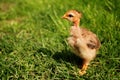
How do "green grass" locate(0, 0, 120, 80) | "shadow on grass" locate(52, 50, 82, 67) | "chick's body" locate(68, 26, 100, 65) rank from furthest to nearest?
1. "shadow on grass" locate(52, 50, 82, 67)
2. "green grass" locate(0, 0, 120, 80)
3. "chick's body" locate(68, 26, 100, 65)

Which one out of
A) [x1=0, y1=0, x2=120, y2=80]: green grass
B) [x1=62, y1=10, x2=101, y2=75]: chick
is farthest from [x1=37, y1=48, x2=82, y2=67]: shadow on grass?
[x1=62, y1=10, x2=101, y2=75]: chick

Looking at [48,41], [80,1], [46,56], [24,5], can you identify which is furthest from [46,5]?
[46,56]

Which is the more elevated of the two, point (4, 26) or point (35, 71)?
point (4, 26)

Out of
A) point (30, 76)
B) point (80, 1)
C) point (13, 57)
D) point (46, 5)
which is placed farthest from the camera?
point (46, 5)

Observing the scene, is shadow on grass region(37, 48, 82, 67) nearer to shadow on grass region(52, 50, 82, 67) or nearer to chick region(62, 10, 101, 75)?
shadow on grass region(52, 50, 82, 67)

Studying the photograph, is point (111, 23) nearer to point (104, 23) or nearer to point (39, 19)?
point (104, 23)

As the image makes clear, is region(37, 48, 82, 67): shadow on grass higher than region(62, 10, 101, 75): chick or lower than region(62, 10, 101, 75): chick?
lower

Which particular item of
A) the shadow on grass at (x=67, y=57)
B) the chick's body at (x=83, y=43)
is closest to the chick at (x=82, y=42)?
the chick's body at (x=83, y=43)

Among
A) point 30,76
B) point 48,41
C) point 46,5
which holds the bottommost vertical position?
point 30,76
